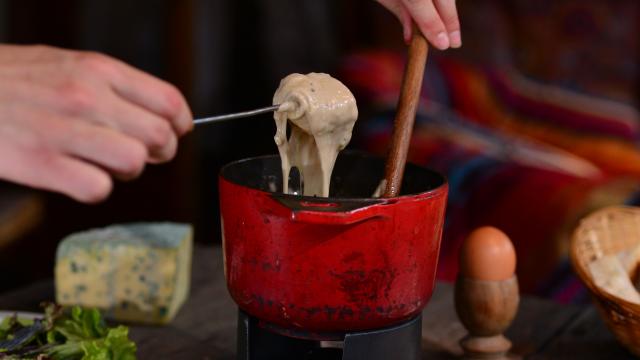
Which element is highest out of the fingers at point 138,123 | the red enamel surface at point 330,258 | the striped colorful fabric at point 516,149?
the fingers at point 138,123

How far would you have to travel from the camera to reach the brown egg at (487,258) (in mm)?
1237

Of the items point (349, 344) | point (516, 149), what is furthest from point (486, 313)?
point (516, 149)

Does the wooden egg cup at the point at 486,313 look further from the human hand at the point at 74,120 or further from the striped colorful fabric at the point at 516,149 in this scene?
the striped colorful fabric at the point at 516,149

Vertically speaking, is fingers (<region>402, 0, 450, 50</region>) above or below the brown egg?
above

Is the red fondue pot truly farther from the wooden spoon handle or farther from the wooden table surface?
the wooden table surface

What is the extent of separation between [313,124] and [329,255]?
19 cm

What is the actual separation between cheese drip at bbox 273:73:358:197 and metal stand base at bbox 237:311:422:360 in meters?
0.20

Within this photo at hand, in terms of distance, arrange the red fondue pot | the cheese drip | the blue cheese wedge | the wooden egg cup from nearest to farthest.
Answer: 1. the red fondue pot
2. the cheese drip
3. the wooden egg cup
4. the blue cheese wedge

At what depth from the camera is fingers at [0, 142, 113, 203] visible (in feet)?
2.67

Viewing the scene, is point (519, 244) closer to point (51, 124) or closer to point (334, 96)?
point (334, 96)

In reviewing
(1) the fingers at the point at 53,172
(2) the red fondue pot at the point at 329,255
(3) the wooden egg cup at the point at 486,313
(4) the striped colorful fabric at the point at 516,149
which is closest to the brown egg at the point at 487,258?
(3) the wooden egg cup at the point at 486,313

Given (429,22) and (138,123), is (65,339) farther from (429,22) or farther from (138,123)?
(429,22)

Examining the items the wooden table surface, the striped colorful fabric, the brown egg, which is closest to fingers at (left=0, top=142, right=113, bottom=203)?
the wooden table surface

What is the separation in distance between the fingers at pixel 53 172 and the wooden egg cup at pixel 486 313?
608 mm
